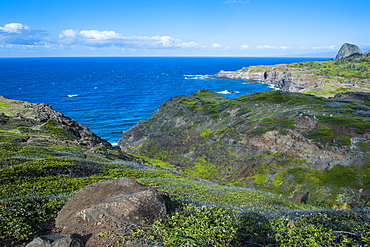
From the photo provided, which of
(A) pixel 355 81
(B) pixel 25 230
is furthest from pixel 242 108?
(A) pixel 355 81

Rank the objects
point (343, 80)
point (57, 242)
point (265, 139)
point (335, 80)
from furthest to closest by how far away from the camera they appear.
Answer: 1. point (335, 80)
2. point (343, 80)
3. point (265, 139)
4. point (57, 242)

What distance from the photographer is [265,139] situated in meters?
50.6

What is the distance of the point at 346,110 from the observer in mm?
57031

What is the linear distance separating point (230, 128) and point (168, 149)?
17448mm

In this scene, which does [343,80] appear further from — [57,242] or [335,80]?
[57,242]

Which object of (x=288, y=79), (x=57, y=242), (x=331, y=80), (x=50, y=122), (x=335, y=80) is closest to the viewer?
(x=57, y=242)

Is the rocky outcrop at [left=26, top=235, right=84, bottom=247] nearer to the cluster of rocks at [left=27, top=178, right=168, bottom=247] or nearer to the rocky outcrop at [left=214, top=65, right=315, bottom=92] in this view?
the cluster of rocks at [left=27, top=178, right=168, bottom=247]

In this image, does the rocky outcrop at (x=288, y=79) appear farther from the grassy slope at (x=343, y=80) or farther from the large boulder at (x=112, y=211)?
the large boulder at (x=112, y=211)

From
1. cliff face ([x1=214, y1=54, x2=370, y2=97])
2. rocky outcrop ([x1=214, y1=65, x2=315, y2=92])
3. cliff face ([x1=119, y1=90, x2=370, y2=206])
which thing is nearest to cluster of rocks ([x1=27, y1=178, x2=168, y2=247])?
cliff face ([x1=119, y1=90, x2=370, y2=206])

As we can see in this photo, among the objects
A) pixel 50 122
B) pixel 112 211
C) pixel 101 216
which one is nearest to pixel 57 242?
Answer: pixel 101 216

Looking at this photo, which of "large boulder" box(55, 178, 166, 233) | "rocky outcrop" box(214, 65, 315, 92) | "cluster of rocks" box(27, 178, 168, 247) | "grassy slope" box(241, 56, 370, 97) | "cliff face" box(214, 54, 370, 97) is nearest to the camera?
"cluster of rocks" box(27, 178, 168, 247)

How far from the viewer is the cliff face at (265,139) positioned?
130ft

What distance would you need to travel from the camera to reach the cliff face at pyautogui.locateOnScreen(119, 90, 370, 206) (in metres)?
39.7

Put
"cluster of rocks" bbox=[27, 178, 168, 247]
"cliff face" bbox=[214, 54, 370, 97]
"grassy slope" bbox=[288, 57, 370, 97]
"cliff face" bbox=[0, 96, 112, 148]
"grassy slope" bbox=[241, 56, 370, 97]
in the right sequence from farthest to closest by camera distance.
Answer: "cliff face" bbox=[214, 54, 370, 97], "grassy slope" bbox=[241, 56, 370, 97], "grassy slope" bbox=[288, 57, 370, 97], "cliff face" bbox=[0, 96, 112, 148], "cluster of rocks" bbox=[27, 178, 168, 247]
